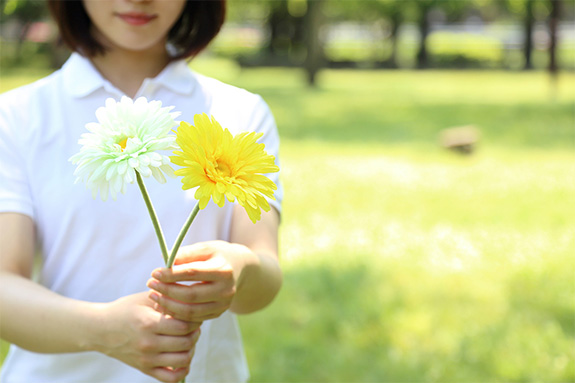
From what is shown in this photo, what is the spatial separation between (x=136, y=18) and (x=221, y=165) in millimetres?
735

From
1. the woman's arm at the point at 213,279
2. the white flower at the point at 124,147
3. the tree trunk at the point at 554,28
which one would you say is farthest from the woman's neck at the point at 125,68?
the tree trunk at the point at 554,28

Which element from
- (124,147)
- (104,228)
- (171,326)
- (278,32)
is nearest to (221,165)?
(124,147)

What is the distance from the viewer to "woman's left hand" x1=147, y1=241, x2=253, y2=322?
1.21 m

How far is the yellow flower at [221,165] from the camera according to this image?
3.24 feet

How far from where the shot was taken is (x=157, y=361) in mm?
1293

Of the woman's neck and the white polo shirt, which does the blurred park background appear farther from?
the white polo shirt

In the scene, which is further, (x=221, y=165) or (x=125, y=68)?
(x=125, y=68)

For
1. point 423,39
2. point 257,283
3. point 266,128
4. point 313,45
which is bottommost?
point 423,39

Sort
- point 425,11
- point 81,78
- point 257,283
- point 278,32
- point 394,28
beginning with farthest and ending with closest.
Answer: point 394,28 < point 278,32 < point 425,11 < point 81,78 < point 257,283

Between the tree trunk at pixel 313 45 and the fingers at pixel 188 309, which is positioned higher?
the fingers at pixel 188 309

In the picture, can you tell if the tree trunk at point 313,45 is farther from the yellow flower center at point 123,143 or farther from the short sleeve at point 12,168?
the yellow flower center at point 123,143

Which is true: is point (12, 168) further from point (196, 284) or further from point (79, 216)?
point (196, 284)

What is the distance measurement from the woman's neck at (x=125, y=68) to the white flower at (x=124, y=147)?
0.75 m

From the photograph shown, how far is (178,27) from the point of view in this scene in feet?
6.27
